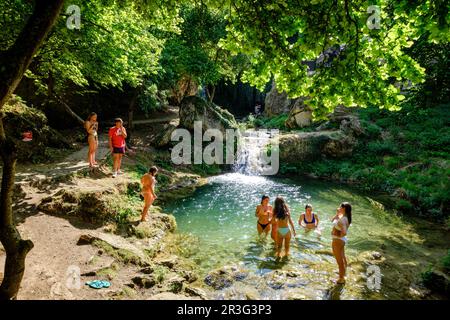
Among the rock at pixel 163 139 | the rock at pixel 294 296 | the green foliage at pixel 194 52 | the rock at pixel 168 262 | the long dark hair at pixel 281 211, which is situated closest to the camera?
the rock at pixel 294 296

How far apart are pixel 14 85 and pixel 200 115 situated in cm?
1831

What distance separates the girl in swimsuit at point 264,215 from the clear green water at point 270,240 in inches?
16.4

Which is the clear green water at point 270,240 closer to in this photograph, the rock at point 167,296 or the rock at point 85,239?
the rock at point 167,296

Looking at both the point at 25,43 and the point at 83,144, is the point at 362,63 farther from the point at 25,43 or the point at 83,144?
the point at 83,144

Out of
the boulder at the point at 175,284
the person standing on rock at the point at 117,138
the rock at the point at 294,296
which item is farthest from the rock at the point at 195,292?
the person standing on rock at the point at 117,138

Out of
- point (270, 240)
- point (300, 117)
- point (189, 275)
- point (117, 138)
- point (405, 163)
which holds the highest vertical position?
point (300, 117)

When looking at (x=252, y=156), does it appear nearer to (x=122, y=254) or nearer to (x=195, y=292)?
(x=122, y=254)

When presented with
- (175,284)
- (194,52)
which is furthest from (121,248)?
(194,52)

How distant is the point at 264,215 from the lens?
35.9 feet

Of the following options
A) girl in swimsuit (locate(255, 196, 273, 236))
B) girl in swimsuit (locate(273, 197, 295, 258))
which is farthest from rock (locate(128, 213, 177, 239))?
girl in swimsuit (locate(273, 197, 295, 258))

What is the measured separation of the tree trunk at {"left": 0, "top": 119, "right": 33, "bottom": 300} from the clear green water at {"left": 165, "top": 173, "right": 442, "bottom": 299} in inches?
198

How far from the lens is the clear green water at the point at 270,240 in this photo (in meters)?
8.78
